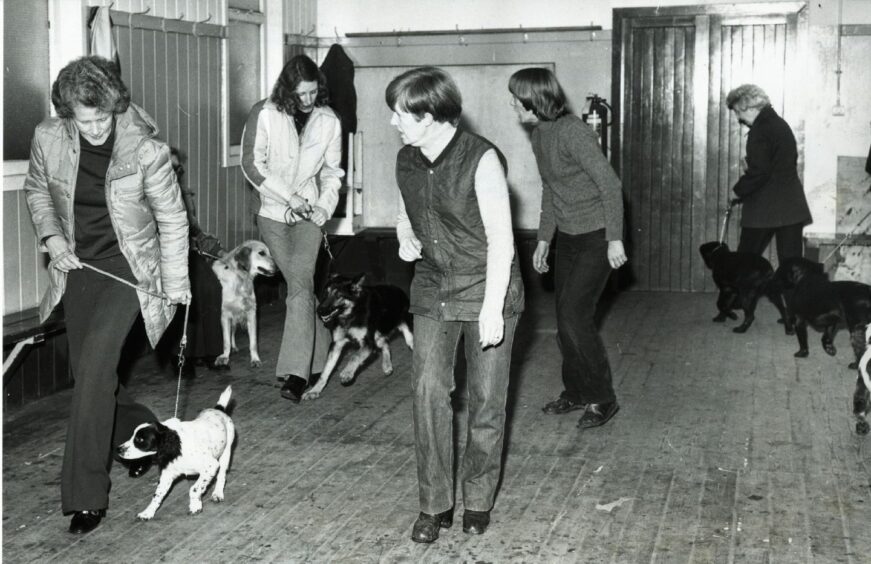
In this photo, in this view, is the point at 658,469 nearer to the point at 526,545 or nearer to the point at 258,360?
the point at 526,545

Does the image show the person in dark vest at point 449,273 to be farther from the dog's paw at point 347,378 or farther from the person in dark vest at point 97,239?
the dog's paw at point 347,378

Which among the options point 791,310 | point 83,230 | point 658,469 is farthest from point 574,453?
point 791,310

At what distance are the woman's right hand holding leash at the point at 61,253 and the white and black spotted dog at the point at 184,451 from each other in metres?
0.63

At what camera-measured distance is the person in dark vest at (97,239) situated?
12.5ft

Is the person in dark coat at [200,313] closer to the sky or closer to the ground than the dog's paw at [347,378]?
closer to the sky

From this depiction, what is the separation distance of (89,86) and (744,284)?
5.35m

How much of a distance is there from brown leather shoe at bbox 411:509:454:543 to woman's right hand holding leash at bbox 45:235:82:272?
1.48m

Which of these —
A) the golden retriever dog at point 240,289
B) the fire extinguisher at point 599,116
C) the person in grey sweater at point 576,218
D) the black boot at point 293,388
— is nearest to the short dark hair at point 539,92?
the person in grey sweater at point 576,218

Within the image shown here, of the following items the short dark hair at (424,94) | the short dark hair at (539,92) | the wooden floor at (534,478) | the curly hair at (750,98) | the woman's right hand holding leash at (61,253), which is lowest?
the wooden floor at (534,478)

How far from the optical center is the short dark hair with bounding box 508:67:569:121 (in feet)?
15.9

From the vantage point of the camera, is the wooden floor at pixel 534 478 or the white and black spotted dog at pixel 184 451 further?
the white and black spotted dog at pixel 184 451

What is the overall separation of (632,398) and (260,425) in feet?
Result: 6.43

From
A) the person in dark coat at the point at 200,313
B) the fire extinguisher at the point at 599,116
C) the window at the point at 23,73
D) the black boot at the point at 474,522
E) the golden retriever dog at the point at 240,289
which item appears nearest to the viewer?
the black boot at the point at 474,522

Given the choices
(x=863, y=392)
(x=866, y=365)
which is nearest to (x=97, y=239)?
(x=866, y=365)
